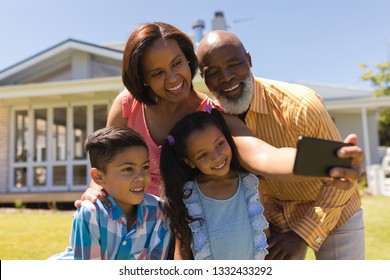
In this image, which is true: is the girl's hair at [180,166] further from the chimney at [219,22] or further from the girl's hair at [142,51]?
the chimney at [219,22]

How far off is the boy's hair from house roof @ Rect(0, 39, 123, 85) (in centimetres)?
977

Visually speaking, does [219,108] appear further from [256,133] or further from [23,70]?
[23,70]

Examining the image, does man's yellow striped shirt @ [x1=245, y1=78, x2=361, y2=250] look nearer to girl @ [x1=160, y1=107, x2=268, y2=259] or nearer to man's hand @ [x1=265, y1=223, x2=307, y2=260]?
man's hand @ [x1=265, y1=223, x2=307, y2=260]

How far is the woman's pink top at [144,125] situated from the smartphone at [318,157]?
1145 millimetres

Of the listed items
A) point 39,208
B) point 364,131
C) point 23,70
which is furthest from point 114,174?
point 364,131

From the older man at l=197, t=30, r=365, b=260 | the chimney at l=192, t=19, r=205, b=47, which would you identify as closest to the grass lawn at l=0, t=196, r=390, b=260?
the older man at l=197, t=30, r=365, b=260

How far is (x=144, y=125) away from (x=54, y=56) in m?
11.2

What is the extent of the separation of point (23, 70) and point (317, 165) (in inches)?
525

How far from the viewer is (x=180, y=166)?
2.27 metres

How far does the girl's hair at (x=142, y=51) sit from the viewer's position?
91.9 inches

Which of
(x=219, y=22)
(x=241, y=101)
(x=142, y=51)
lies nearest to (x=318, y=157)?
(x=241, y=101)

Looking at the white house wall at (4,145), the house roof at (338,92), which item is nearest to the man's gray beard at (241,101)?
the white house wall at (4,145)

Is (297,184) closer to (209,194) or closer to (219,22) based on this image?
(209,194)

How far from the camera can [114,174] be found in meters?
2.23
